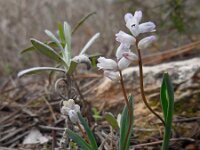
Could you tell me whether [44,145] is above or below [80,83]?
below

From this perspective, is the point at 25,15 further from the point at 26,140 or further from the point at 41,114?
the point at 26,140

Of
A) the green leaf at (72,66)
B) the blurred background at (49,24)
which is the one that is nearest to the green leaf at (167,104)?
the green leaf at (72,66)

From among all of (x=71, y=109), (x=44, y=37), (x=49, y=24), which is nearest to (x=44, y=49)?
(x=71, y=109)

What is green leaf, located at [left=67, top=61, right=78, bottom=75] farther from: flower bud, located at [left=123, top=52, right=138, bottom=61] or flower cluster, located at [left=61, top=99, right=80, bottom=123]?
flower bud, located at [left=123, top=52, right=138, bottom=61]

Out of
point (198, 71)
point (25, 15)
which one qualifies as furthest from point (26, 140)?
point (25, 15)

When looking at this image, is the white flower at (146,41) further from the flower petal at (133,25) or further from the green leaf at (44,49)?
the green leaf at (44,49)

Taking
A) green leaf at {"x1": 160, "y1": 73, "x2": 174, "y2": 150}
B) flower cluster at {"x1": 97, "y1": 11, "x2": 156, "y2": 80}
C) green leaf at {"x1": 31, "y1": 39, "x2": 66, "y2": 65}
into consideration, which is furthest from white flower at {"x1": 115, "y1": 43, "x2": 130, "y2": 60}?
green leaf at {"x1": 31, "y1": 39, "x2": 66, "y2": 65}

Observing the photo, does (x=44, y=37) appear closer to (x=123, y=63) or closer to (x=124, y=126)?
(x=124, y=126)

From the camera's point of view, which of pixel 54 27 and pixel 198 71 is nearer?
pixel 198 71

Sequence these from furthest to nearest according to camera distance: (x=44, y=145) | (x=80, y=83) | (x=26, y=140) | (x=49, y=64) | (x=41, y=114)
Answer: (x=49, y=64), (x=80, y=83), (x=41, y=114), (x=26, y=140), (x=44, y=145)
